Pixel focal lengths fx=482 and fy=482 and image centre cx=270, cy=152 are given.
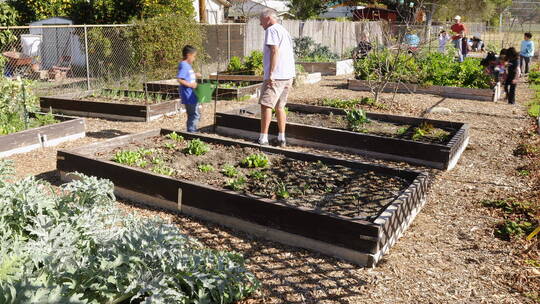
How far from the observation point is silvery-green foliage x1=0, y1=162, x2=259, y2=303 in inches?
108

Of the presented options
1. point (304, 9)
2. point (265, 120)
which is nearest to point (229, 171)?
point (265, 120)

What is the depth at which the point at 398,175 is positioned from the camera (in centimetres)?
563

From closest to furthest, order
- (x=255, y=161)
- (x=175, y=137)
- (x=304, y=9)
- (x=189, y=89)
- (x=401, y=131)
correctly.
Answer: (x=255, y=161), (x=175, y=137), (x=189, y=89), (x=401, y=131), (x=304, y=9)

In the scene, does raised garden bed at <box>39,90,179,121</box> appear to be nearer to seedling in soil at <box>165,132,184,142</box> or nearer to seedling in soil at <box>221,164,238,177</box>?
seedling in soil at <box>165,132,184,142</box>

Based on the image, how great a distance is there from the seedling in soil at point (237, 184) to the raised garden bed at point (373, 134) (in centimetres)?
263

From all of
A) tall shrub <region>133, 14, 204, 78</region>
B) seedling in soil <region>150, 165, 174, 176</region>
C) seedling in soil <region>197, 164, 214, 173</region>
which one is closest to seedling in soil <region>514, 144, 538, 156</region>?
seedling in soil <region>197, 164, 214, 173</region>

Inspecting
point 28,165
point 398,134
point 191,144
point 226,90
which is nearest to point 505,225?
point 398,134

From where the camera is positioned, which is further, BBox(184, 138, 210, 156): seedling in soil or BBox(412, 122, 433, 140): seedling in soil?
BBox(412, 122, 433, 140): seedling in soil

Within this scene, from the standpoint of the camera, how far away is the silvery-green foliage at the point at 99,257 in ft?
9.02

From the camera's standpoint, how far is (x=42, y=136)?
7438 mm

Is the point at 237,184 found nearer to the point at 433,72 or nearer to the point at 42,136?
the point at 42,136

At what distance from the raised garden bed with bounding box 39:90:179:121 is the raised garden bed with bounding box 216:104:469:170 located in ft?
5.73

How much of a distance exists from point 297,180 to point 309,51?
15553 mm

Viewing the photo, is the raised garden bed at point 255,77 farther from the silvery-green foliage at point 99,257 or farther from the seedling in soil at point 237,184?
the silvery-green foliage at point 99,257
